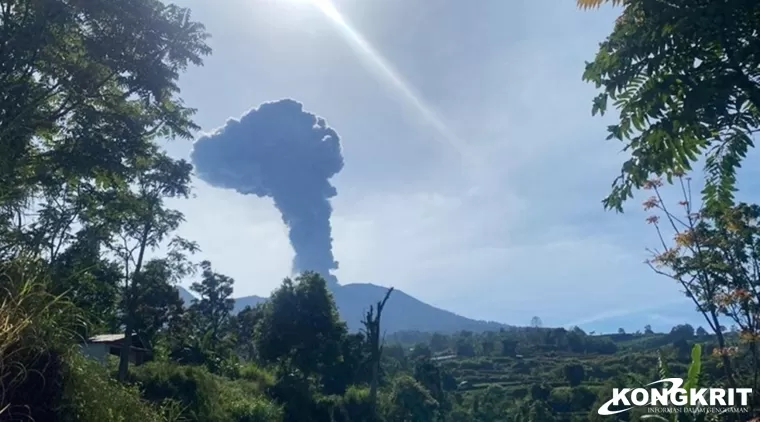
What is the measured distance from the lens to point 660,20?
8.70 feet

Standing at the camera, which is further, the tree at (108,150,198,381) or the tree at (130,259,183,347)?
the tree at (130,259,183,347)

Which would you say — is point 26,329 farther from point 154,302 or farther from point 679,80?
point 154,302

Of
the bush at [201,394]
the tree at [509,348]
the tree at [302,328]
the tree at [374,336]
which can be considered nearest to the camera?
the bush at [201,394]

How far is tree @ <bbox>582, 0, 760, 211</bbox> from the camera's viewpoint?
251 cm

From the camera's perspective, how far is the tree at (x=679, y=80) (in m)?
2.51

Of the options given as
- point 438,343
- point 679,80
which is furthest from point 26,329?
point 438,343

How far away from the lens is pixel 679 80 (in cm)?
282

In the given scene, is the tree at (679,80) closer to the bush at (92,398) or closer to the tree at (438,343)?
the bush at (92,398)

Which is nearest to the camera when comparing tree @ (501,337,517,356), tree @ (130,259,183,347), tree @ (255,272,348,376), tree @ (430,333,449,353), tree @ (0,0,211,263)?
tree @ (0,0,211,263)

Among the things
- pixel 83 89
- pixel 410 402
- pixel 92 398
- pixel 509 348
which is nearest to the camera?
pixel 92 398

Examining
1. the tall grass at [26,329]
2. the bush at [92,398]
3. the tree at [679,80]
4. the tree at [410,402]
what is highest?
the tree at [679,80]

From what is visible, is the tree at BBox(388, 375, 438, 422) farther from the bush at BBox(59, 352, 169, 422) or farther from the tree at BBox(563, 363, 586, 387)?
the bush at BBox(59, 352, 169, 422)

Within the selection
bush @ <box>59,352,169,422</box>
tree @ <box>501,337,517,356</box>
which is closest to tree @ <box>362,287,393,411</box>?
bush @ <box>59,352,169,422</box>

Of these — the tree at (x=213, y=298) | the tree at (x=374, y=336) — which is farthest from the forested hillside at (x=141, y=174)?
the tree at (x=213, y=298)
